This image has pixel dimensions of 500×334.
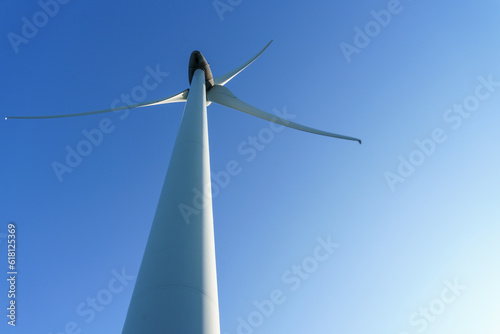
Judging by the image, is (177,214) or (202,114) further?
(202,114)

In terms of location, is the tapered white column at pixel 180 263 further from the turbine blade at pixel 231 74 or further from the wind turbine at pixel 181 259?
the turbine blade at pixel 231 74

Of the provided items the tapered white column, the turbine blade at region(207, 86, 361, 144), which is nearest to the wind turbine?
the tapered white column

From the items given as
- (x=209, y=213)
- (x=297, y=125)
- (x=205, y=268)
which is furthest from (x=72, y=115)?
(x=205, y=268)

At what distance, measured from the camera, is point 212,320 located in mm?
4785

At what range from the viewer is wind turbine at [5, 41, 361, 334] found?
450cm

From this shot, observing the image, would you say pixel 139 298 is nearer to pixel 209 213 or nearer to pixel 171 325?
pixel 171 325

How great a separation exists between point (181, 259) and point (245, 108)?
9424 millimetres

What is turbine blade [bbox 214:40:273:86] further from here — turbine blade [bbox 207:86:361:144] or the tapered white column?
the tapered white column

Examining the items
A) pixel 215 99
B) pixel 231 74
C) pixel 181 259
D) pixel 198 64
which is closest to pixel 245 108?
pixel 215 99

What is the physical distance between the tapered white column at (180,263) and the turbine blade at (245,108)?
6165mm

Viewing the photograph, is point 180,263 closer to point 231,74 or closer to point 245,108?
point 245,108

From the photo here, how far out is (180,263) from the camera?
5141mm

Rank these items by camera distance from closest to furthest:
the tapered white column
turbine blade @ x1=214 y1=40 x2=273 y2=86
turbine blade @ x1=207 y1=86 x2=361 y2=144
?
the tapered white column → turbine blade @ x1=207 y1=86 x2=361 y2=144 → turbine blade @ x1=214 y1=40 x2=273 y2=86

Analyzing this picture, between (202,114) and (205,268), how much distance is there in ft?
17.6
